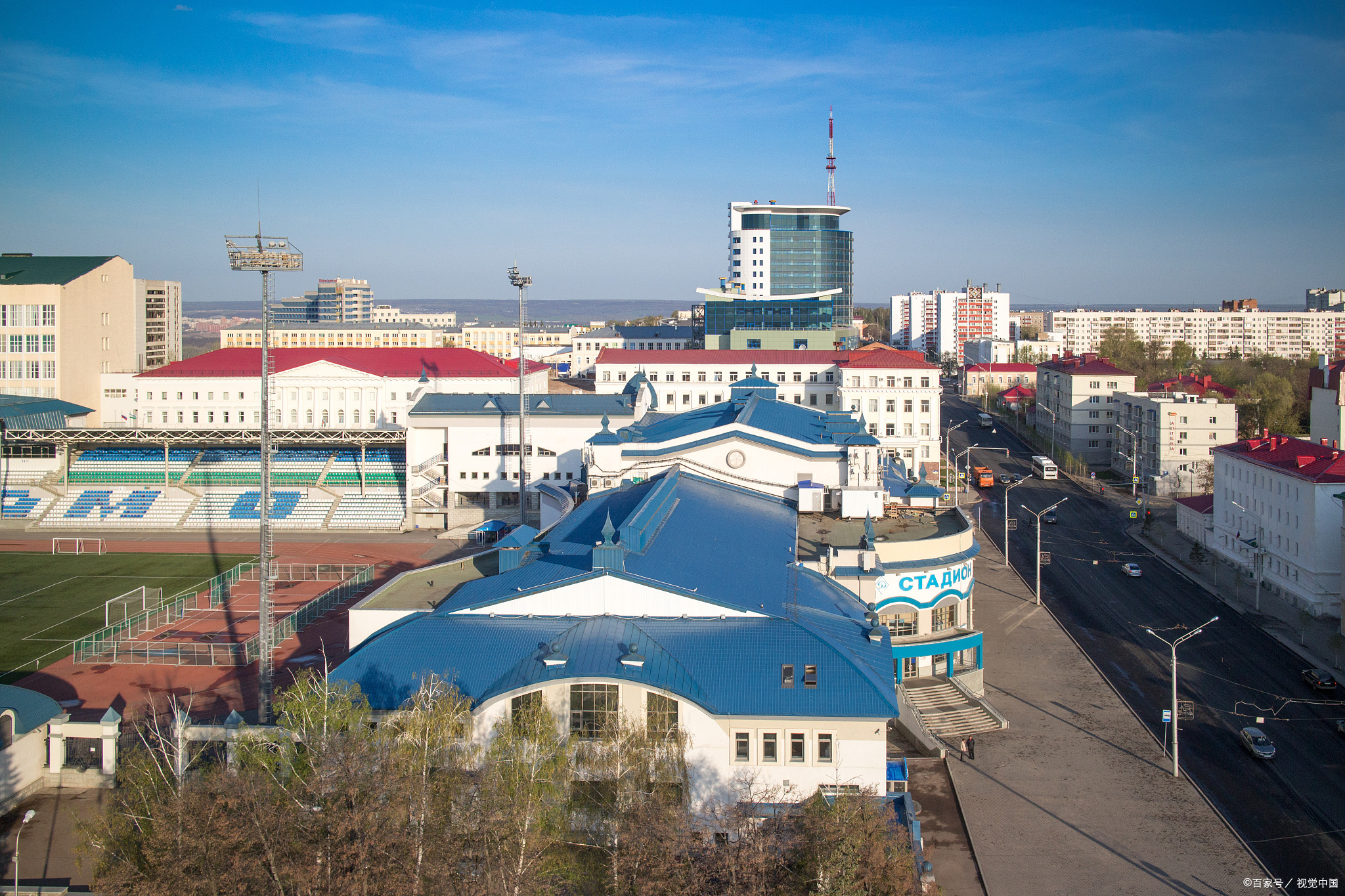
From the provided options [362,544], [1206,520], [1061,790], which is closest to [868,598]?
[1061,790]

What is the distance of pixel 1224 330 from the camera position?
184125 mm

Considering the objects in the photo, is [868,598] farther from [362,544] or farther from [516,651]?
[362,544]

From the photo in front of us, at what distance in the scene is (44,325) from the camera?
265 ft

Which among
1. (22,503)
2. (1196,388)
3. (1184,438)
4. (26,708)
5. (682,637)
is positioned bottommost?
(26,708)

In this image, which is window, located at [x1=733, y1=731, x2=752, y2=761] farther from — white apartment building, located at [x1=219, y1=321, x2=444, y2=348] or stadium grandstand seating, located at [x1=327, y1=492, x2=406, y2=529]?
white apartment building, located at [x1=219, y1=321, x2=444, y2=348]

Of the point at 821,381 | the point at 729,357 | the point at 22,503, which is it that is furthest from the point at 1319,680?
the point at 22,503

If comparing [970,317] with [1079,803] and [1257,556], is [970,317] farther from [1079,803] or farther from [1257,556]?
[1079,803]

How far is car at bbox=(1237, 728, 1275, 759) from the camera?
30.2 m

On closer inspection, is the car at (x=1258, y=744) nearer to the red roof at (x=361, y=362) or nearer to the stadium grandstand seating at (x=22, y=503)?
the red roof at (x=361, y=362)

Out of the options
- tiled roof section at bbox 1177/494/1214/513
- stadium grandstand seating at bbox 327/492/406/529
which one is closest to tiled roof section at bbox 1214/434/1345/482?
tiled roof section at bbox 1177/494/1214/513

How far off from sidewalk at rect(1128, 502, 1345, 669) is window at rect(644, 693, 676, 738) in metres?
27.4

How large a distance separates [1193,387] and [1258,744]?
57129 mm

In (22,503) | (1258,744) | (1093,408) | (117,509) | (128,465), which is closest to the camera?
(1258,744)

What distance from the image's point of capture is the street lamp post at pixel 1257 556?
4619 centimetres
